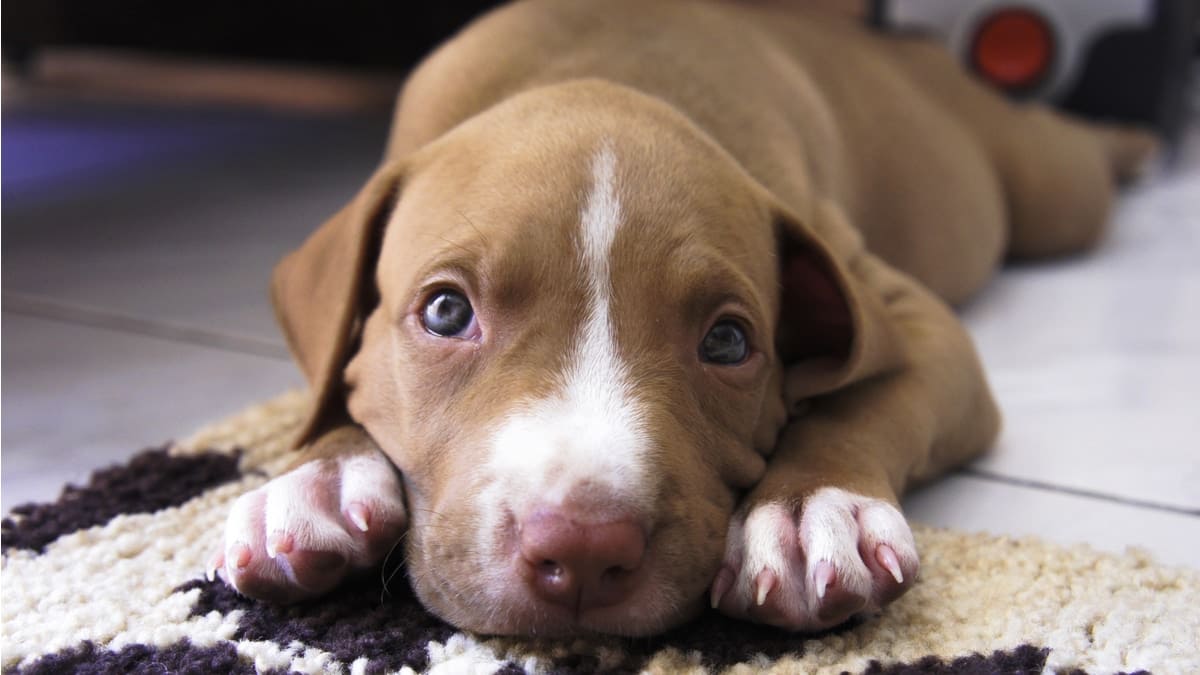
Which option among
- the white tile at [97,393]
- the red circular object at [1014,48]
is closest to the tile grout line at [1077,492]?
the white tile at [97,393]

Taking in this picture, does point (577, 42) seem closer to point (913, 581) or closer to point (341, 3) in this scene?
point (913, 581)

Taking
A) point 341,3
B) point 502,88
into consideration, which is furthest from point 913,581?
point 341,3

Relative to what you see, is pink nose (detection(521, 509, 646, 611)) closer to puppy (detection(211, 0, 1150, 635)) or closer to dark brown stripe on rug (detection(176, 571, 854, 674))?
puppy (detection(211, 0, 1150, 635))

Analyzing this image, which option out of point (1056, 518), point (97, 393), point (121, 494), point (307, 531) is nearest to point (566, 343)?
point (307, 531)

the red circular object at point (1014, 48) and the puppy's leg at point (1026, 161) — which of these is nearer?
the puppy's leg at point (1026, 161)

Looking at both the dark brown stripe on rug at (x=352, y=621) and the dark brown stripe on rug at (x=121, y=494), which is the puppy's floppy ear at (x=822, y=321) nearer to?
the dark brown stripe on rug at (x=352, y=621)

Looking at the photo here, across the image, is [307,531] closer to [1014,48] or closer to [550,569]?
[550,569]
